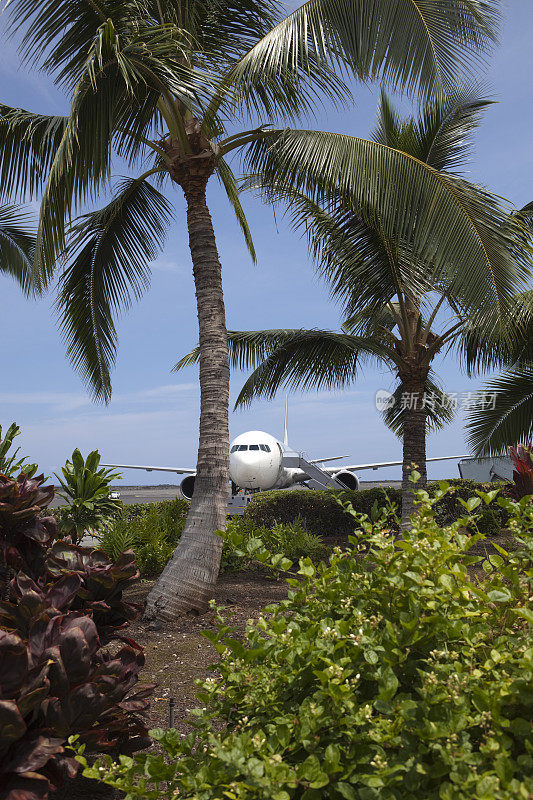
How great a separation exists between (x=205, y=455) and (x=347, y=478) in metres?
14.2

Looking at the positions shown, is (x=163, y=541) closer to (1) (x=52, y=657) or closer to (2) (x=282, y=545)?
(2) (x=282, y=545)

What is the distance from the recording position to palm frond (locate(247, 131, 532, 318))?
6102 mm

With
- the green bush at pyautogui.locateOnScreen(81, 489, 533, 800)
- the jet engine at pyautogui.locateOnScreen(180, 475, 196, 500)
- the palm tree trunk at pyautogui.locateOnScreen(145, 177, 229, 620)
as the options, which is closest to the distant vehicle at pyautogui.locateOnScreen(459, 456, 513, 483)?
the jet engine at pyautogui.locateOnScreen(180, 475, 196, 500)

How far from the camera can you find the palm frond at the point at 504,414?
10.7 m

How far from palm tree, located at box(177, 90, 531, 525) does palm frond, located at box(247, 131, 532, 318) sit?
A: 0.01 metres

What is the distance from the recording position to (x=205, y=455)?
20.1 ft

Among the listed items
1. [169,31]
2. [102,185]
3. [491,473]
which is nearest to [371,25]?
[169,31]

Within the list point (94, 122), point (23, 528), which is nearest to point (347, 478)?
point (94, 122)

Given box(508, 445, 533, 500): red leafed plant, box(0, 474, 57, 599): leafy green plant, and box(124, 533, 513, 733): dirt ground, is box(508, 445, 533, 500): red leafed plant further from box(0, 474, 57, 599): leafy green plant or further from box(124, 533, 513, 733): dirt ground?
box(0, 474, 57, 599): leafy green plant

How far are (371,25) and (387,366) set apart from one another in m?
6.44

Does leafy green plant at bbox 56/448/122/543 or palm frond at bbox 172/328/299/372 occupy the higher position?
palm frond at bbox 172/328/299/372

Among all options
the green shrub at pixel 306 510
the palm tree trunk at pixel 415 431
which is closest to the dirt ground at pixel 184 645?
the palm tree trunk at pixel 415 431

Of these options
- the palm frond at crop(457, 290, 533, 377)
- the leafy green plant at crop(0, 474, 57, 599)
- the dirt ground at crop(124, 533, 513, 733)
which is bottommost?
Answer: the dirt ground at crop(124, 533, 513, 733)

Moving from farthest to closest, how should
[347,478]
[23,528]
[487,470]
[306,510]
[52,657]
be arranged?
[487,470] < [347,478] < [306,510] < [23,528] < [52,657]
